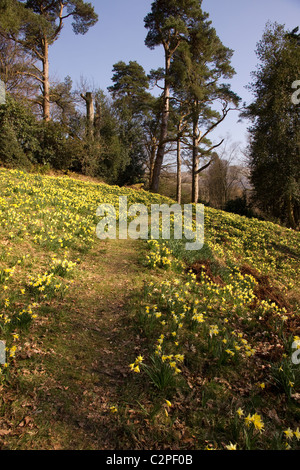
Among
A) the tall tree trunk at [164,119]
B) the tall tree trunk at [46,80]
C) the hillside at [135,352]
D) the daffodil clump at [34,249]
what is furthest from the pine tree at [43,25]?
the hillside at [135,352]

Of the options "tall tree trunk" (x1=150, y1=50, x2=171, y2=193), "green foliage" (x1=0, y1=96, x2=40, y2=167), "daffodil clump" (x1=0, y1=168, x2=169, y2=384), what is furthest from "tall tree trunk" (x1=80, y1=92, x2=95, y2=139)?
"daffodil clump" (x1=0, y1=168, x2=169, y2=384)

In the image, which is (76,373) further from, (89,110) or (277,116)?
(89,110)

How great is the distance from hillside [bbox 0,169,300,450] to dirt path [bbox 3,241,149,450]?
0.5 inches

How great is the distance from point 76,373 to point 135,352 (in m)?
0.75

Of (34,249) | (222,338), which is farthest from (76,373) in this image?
(34,249)

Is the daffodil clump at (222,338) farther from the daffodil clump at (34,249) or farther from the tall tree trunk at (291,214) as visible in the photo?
the tall tree trunk at (291,214)

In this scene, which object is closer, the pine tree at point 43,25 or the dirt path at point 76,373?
the dirt path at point 76,373

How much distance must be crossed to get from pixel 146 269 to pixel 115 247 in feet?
5.23

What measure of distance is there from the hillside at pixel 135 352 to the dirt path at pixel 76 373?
0.01m

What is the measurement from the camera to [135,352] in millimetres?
3162

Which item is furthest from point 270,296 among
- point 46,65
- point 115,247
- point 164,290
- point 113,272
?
point 46,65

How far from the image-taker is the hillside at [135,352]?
2.20 meters

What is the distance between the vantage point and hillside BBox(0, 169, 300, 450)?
2.20 metres

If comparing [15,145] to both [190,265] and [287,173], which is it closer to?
[190,265]
